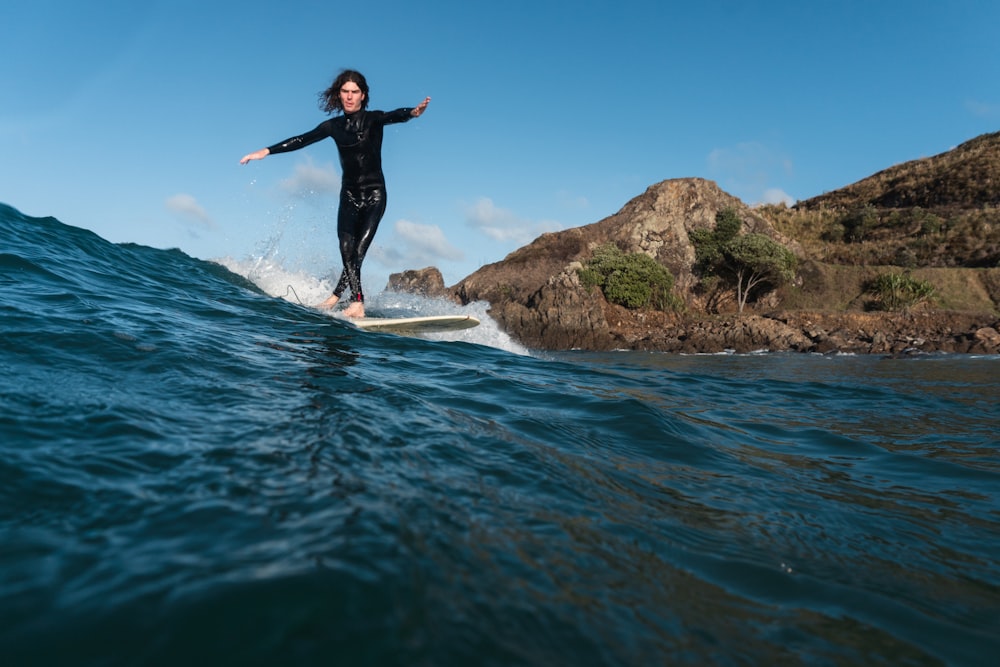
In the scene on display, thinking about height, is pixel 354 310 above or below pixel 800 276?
below

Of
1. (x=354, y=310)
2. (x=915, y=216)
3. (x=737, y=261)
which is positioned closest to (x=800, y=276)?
(x=737, y=261)

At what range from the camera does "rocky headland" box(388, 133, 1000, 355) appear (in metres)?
22.7

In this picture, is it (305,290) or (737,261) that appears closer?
(305,290)

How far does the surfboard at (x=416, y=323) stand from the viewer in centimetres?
699

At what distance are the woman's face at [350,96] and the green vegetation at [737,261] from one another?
2785cm

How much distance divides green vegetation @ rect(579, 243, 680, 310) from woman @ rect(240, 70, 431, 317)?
2160cm

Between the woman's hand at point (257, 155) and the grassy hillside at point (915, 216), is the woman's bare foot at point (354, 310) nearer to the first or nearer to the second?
the woman's hand at point (257, 155)

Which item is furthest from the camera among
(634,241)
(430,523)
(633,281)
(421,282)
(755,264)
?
Result: (421,282)

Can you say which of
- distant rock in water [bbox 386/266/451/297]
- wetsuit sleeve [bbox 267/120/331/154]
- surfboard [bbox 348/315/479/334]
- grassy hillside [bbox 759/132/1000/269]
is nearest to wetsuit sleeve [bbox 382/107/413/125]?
wetsuit sleeve [bbox 267/120/331/154]

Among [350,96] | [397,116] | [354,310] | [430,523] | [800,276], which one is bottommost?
[430,523]

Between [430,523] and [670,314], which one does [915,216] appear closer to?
[670,314]

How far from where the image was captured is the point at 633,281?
28234mm

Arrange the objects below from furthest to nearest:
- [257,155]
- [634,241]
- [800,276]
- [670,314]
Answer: [634,241], [800,276], [670,314], [257,155]

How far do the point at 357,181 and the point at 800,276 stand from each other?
103ft
